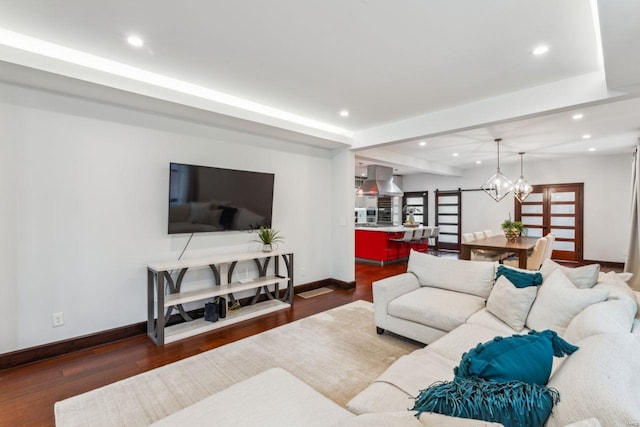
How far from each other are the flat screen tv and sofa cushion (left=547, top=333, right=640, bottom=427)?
11.3ft

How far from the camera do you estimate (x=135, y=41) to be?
241 cm

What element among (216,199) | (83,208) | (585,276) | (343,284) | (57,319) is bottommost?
(343,284)

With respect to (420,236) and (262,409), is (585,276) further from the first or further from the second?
(420,236)

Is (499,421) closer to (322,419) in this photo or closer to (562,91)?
(322,419)

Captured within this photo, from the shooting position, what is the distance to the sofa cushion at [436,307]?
2689mm

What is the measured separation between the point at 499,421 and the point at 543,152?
769 cm

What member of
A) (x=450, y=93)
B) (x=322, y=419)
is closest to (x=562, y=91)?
(x=450, y=93)

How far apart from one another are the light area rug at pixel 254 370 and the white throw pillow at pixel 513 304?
93 centimetres

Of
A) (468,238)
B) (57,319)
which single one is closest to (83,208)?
(57,319)

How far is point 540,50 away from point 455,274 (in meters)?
2.19

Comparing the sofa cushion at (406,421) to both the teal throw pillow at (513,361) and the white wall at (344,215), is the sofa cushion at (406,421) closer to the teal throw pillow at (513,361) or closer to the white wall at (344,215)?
the teal throw pillow at (513,361)

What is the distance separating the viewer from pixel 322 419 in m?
1.32

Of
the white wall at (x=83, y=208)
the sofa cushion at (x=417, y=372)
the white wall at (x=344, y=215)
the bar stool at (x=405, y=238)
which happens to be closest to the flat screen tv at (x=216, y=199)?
the white wall at (x=83, y=208)

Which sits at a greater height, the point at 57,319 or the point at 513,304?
the point at 513,304
